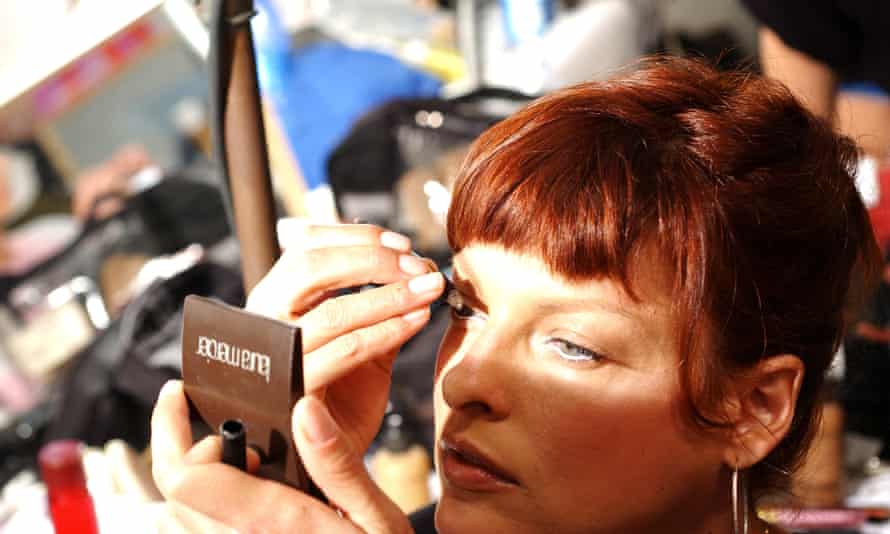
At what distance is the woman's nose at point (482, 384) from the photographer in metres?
0.80

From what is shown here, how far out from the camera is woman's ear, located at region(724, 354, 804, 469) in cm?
87

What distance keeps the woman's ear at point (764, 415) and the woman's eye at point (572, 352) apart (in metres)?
0.15

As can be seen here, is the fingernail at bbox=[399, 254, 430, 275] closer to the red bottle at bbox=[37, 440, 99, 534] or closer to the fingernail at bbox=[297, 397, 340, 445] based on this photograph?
the fingernail at bbox=[297, 397, 340, 445]

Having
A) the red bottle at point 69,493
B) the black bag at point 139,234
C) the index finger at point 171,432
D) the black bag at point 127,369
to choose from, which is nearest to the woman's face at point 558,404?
the index finger at point 171,432

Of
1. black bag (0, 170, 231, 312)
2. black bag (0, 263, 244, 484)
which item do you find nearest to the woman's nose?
black bag (0, 263, 244, 484)

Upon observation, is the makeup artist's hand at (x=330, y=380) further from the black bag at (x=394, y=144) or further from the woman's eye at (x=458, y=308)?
the black bag at (x=394, y=144)

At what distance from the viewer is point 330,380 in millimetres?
822

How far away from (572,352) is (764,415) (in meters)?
0.19

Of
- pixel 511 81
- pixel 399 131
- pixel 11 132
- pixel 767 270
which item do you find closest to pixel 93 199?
pixel 11 132

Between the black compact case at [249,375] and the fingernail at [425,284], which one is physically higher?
the black compact case at [249,375]

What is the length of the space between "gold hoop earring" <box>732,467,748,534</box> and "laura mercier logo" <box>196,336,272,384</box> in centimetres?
47

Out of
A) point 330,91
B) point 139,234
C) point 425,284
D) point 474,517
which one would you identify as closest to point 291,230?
point 425,284

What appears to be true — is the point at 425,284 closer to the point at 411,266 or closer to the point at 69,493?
the point at 411,266

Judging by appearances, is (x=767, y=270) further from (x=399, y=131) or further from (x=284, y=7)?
(x=284, y=7)
